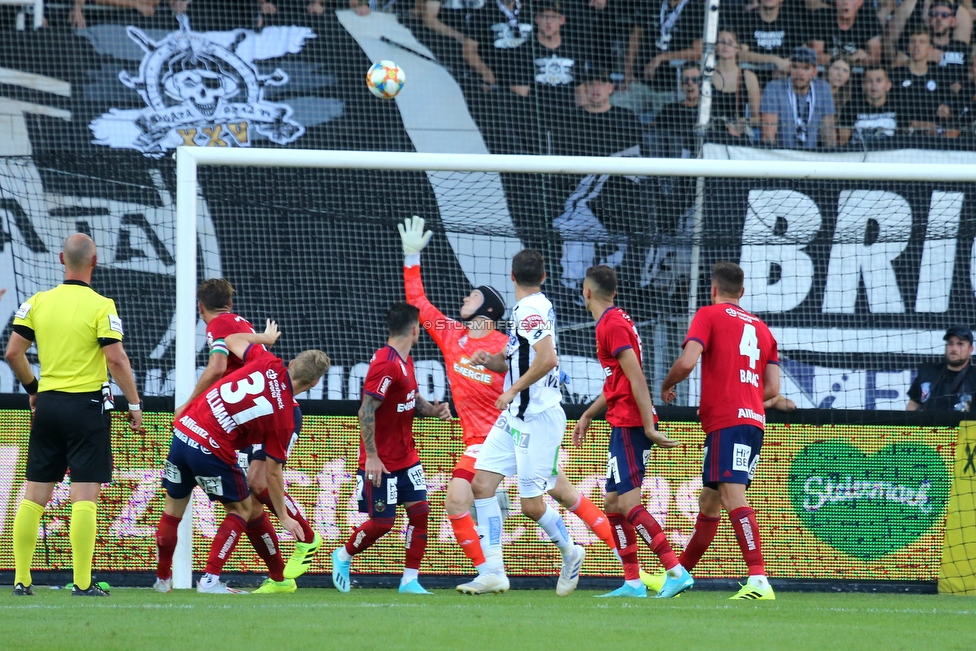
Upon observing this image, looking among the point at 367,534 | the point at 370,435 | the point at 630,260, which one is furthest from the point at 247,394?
the point at 630,260

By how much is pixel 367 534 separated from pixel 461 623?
2.41m

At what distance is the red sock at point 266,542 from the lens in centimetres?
728

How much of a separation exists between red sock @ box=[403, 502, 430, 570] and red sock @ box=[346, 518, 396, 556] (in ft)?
0.47

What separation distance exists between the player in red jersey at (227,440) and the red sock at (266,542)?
0.21 ft

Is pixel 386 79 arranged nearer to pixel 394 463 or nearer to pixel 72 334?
pixel 394 463

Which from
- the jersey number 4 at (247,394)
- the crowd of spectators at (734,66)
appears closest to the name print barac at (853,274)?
the crowd of spectators at (734,66)

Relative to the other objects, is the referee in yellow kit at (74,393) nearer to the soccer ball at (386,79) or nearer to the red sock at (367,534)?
the red sock at (367,534)

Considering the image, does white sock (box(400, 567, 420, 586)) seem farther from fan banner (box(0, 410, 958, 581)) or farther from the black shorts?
the black shorts

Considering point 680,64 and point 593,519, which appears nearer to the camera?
point 593,519

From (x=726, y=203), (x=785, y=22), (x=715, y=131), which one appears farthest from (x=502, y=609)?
(x=785, y=22)

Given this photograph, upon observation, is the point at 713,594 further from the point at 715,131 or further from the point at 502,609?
the point at 715,131

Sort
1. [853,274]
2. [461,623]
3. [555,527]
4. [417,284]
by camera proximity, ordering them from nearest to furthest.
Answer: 1. [461,623]
2. [555,527]
3. [417,284]
4. [853,274]

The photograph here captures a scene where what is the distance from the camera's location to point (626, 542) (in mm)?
7230

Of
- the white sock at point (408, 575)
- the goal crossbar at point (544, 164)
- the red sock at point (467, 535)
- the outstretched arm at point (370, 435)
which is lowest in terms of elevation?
the white sock at point (408, 575)
